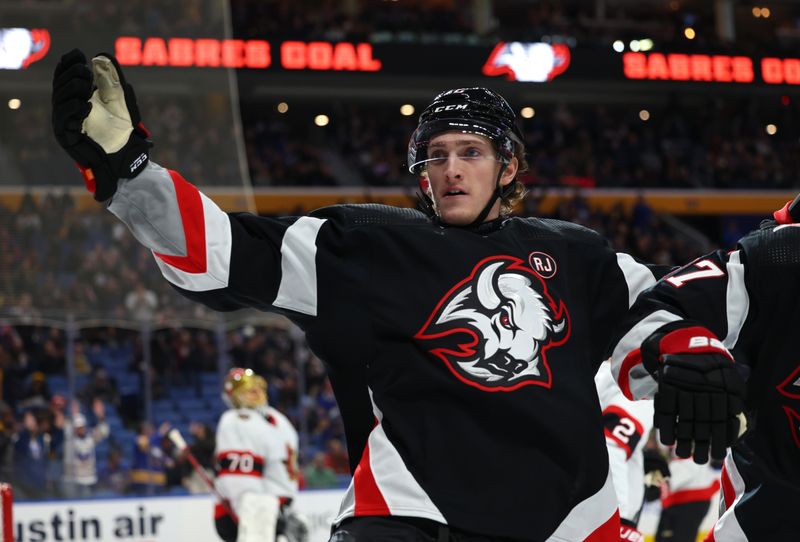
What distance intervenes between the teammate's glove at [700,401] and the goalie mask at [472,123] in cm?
54

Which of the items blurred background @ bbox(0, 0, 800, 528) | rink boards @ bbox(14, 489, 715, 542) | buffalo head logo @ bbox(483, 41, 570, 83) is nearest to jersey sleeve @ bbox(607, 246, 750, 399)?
blurred background @ bbox(0, 0, 800, 528)

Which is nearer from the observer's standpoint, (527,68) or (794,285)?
(794,285)

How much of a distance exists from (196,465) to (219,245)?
19.2 feet

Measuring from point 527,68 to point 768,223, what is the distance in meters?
14.8

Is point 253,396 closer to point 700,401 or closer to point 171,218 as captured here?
point 171,218

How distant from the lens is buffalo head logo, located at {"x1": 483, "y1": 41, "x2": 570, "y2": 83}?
17016 millimetres

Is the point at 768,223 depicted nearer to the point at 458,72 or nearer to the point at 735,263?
the point at 735,263

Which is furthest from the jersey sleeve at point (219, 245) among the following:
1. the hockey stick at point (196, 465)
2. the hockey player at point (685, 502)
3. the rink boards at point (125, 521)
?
the rink boards at point (125, 521)

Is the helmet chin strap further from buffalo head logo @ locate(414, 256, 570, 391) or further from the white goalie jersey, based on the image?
the white goalie jersey

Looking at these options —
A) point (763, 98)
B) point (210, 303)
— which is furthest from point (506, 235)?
point (763, 98)

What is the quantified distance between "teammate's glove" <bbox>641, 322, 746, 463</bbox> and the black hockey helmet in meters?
0.63

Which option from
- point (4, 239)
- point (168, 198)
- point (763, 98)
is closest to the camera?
point (168, 198)

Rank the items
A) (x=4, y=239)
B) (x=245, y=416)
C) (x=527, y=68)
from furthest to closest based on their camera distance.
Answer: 1. (x=527, y=68)
2. (x=4, y=239)
3. (x=245, y=416)

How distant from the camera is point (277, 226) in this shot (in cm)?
229
